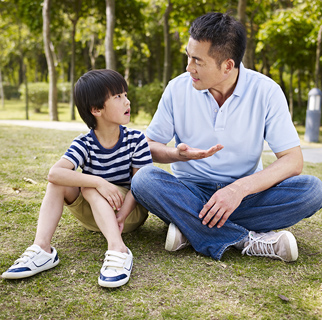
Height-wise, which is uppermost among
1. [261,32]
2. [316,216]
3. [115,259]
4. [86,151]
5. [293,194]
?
[261,32]

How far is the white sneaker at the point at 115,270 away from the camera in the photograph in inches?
73.7

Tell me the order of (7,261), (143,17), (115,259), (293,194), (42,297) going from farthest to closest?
1. (143,17)
2. (293,194)
3. (7,261)
4. (115,259)
5. (42,297)

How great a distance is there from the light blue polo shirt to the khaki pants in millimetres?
417

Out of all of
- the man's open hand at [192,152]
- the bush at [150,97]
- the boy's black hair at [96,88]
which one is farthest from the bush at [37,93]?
the man's open hand at [192,152]

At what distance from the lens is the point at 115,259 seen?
1.98 metres

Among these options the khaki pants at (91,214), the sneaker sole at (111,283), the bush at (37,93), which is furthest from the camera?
the bush at (37,93)

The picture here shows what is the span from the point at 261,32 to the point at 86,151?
10.1m

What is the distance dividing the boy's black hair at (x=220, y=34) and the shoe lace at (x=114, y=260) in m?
1.34

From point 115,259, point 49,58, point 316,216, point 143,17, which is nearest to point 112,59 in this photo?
point 49,58

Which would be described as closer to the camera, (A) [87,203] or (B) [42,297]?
(B) [42,297]

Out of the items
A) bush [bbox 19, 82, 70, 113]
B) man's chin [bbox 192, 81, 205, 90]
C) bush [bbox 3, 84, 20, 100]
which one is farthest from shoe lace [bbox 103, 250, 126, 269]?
bush [bbox 3, 84, 20, 100]

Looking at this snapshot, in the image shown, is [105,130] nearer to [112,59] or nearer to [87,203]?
[87,203]

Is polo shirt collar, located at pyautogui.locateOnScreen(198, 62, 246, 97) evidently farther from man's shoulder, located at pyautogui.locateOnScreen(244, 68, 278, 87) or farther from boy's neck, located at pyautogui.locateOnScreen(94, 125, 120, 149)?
boy's neck, located at pyautogui.locateOnScreen(94, 125, 120, 149)

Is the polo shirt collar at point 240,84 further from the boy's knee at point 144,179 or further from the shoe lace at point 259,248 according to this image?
the shoe lace at point 259,248
